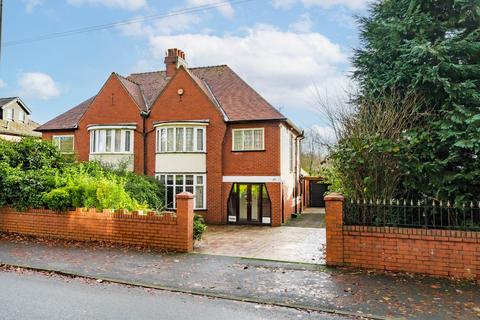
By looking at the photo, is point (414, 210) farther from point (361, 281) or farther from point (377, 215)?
point (361, 281)

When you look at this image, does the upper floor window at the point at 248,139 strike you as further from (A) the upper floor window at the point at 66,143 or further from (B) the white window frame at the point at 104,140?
(A) the upper floor window at the point at 66,143

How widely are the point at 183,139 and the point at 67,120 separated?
915 cm

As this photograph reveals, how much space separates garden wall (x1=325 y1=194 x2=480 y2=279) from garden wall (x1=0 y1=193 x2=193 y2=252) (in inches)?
154

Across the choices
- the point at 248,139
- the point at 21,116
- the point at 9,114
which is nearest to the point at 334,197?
the point at 248,139

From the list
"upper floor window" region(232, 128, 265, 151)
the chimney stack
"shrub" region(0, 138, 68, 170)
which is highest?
the chimney stack

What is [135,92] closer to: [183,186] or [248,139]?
[183,186]

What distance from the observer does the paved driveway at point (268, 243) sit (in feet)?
33.3

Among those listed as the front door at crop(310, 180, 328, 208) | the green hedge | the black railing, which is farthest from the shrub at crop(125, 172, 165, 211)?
the front door at crop(310, 180, 328, 208)

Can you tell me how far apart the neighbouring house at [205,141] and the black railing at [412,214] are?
32.1 ft

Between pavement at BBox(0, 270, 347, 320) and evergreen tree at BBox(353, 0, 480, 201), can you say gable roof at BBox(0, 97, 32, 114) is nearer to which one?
pavement at BBox(0, 270, 347, 320)

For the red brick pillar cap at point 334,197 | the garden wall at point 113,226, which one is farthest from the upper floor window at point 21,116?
the red brick pillar cap at point 334,197

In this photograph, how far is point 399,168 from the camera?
28.6 feet

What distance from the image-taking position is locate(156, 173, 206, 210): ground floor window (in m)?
19.2

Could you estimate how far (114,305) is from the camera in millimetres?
5840
